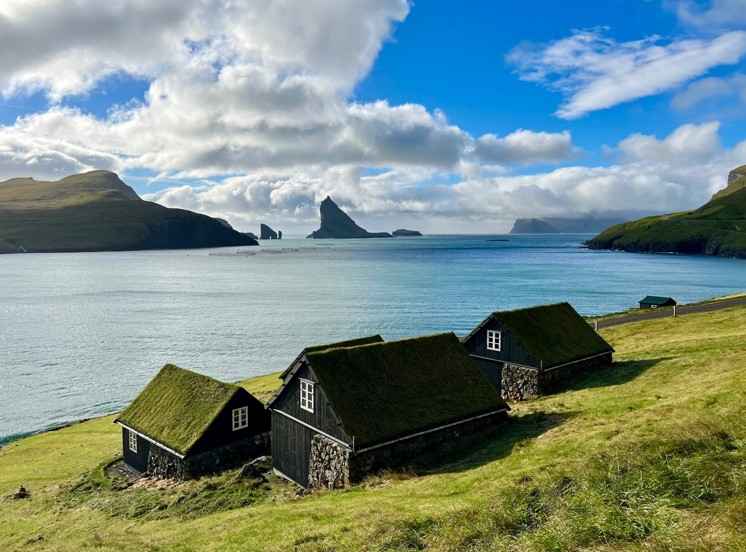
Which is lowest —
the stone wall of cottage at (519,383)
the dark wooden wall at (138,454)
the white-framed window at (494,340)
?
the dark wooden wall at (138,454)

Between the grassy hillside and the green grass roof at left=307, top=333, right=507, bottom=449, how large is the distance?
8.28ft

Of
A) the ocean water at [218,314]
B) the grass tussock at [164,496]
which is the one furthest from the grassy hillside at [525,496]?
the ocean water at [218,314]

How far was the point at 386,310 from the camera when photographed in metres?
114

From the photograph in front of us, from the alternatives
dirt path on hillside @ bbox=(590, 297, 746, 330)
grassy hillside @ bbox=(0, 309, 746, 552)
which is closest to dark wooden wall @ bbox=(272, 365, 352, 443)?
grassy hillside @ bbox=(0, 309, 746, 552)

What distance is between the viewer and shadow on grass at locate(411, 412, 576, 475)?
84.3 ft

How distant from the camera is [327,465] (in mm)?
27344

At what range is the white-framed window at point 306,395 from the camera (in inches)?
1122

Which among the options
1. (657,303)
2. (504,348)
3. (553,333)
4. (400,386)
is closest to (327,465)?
(400,386)

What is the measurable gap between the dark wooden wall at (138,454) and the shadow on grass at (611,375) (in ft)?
104

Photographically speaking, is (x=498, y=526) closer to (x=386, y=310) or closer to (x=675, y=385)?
(x=675, y=385)

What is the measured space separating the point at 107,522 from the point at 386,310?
8942 centimetres

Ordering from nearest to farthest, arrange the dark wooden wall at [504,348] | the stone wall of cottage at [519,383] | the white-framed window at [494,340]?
the stone wall of cottage at [519,383] → the dark wooden wall at [504,348] → the white-framed window at [494,340]

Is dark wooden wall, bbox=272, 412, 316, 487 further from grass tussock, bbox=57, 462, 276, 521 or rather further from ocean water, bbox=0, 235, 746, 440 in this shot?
ocean water, bbox=0, 235, 746, 440

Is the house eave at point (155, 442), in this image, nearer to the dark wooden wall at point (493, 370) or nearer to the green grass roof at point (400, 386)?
the green grass roof at point (400, 386)
